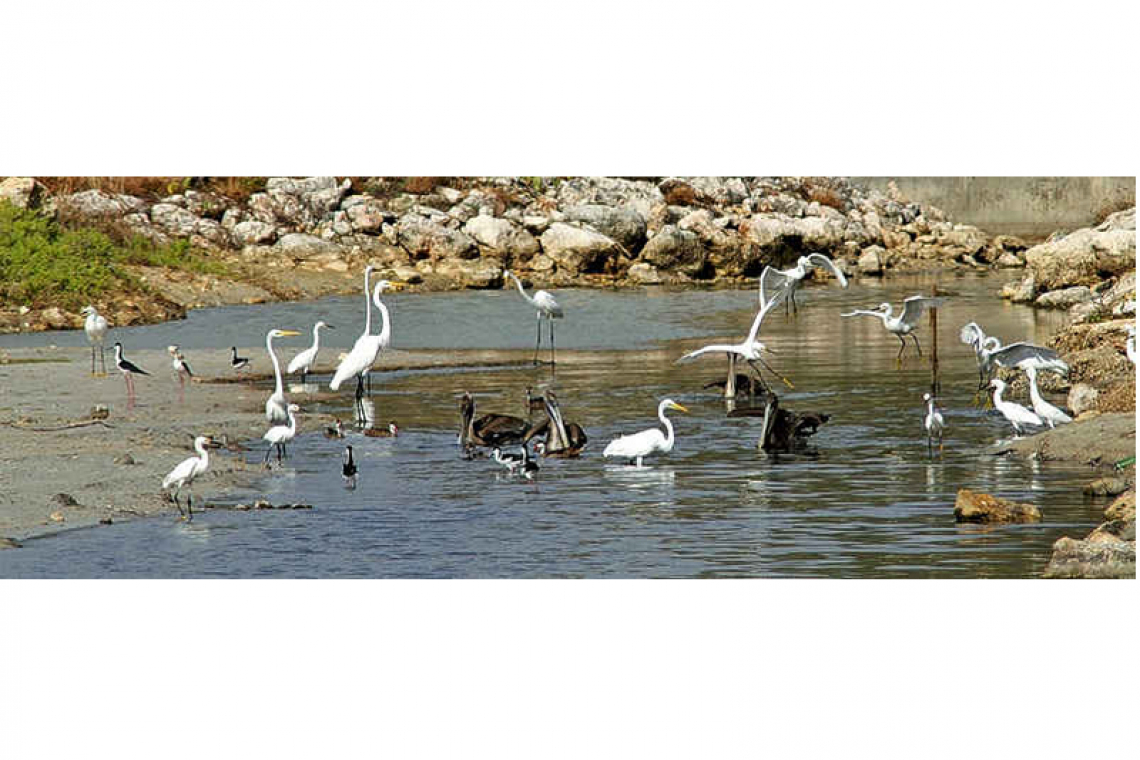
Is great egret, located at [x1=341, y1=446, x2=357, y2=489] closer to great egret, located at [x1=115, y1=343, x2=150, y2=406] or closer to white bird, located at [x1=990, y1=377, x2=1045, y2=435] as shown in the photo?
great egret, located at [x1=115, y1=343, x2=150, y2=406]

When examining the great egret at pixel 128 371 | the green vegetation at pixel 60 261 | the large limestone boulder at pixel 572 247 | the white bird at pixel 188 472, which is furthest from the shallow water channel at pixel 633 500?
the large limestone boulder at pixel 572 247

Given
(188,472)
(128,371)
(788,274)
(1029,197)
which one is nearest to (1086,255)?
(1029,197)

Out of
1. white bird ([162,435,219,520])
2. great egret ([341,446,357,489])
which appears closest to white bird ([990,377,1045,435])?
great egret ([341,446,357,489])

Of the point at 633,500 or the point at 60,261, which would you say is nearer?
the point at 633,500

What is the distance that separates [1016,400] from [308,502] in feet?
25.9

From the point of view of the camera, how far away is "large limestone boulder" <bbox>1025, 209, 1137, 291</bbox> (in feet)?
78.9

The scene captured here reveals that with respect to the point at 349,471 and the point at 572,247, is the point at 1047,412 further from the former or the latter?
the point at 572,247

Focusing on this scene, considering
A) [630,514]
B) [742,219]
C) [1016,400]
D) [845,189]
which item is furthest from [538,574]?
[845,189]

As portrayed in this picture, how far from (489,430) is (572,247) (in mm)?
17470

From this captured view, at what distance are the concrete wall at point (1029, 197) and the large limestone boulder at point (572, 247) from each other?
11167mm

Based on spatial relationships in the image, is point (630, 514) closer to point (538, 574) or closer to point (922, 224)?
point (538, 574)

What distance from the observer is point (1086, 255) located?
26.4 meters

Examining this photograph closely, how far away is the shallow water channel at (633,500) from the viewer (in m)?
10.3

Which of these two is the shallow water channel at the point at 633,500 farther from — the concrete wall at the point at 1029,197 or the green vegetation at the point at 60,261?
the green vegetation at the point at 60,261
